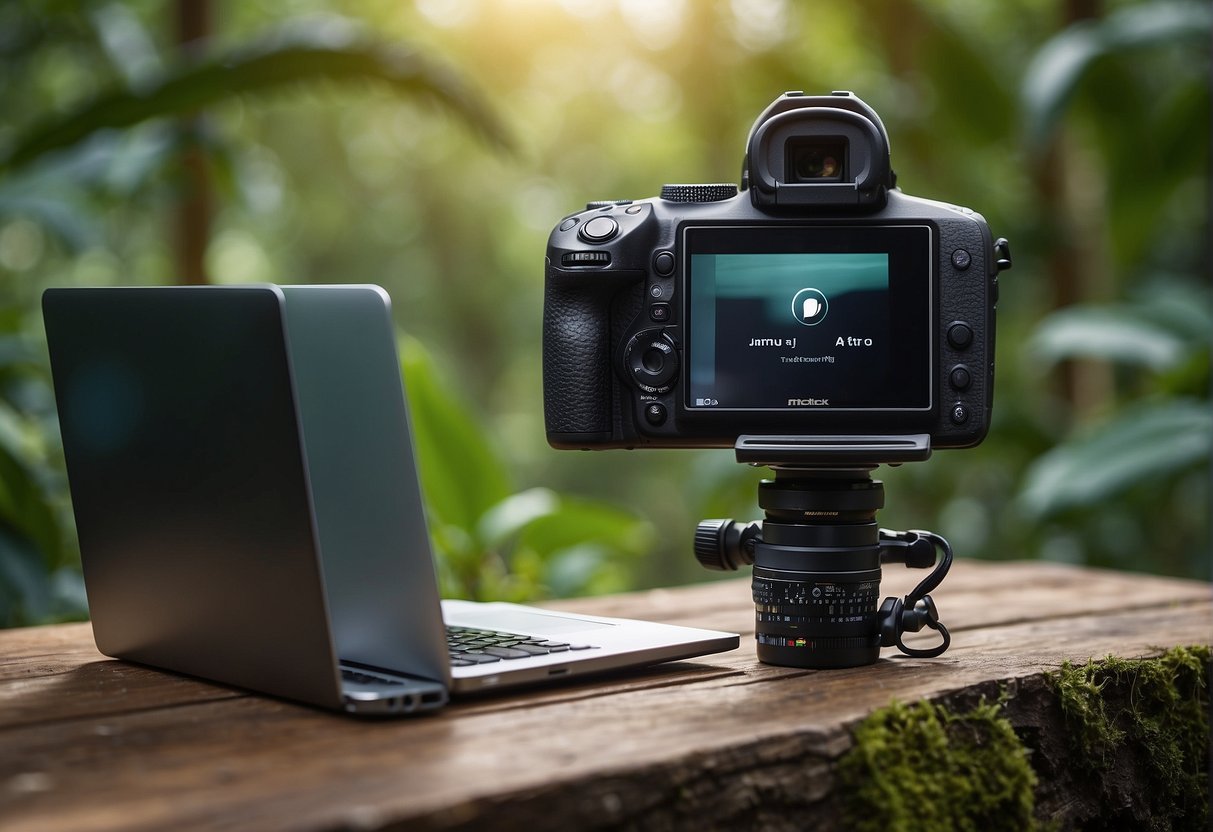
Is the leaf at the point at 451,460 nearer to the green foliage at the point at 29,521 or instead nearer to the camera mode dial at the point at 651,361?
the green foliage at the point at 29,521

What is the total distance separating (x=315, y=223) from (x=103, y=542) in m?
5.25

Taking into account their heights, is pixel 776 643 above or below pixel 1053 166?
below

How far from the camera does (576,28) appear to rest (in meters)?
3.88

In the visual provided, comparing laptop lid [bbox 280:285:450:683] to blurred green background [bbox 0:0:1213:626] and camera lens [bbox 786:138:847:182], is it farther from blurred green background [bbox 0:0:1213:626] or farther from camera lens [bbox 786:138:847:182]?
blurred green background [bbox 0:0:1213:626]

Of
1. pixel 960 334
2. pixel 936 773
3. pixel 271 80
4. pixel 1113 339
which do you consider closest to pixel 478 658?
pixel 936 773

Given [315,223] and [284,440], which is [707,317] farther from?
[315,223]

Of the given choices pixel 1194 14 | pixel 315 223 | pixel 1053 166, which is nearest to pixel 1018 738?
pixel 1194 14

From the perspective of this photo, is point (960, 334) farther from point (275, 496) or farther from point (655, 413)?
point (275, 496)

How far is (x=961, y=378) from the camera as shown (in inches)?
33.7

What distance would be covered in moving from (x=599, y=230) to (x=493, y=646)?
1.02 ft

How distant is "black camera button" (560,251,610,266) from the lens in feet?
2.91

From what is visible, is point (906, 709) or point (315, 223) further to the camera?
point (315, 223)

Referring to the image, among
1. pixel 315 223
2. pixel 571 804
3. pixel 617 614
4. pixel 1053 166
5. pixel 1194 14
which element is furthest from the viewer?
pixel 315 223

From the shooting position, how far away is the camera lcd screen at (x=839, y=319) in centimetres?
85
